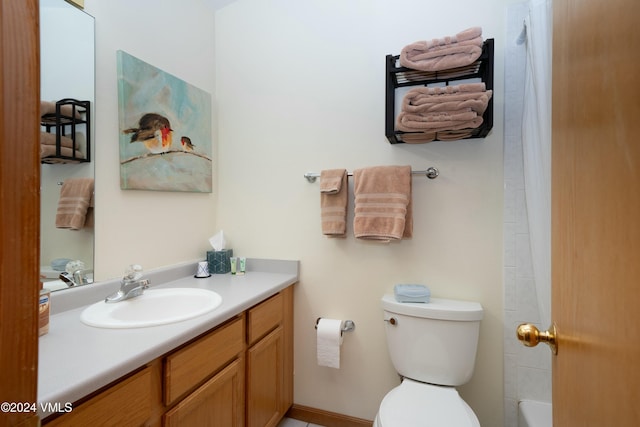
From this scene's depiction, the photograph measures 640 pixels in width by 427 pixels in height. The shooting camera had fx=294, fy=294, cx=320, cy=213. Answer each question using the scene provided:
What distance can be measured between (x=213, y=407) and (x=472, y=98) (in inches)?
63.6

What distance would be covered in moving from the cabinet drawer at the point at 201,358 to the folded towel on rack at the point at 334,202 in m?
0.65

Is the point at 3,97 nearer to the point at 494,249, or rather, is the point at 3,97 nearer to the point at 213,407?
the point at 213,407

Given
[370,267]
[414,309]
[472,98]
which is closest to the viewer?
[472,98]

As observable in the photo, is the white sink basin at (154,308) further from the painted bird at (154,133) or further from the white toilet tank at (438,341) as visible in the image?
the white toilet tank at (438,341)

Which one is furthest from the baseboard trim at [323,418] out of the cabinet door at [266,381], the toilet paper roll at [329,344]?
the toilet paper roll at [329,344]

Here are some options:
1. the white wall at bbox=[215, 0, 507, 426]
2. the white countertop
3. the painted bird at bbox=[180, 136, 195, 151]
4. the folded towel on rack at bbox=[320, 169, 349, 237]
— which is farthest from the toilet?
the painted bird at bbox=[180, 136, 195, 151]

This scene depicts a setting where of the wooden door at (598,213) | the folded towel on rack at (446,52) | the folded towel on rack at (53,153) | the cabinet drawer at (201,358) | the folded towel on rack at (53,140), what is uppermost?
the folded towel on rack at (446,52)

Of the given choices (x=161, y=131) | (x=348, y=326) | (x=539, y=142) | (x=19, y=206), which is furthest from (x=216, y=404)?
(x=539, y=142)

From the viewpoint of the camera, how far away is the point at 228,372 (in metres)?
1.19

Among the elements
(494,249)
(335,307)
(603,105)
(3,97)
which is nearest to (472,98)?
(494,249)

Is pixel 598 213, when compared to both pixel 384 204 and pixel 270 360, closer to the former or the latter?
pixel 384 204

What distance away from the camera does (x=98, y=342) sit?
33.9 inches

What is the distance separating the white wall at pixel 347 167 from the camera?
147 centimetres

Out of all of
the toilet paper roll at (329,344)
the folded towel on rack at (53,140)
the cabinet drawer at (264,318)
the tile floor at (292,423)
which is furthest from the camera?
the tile floor at (292,423)
